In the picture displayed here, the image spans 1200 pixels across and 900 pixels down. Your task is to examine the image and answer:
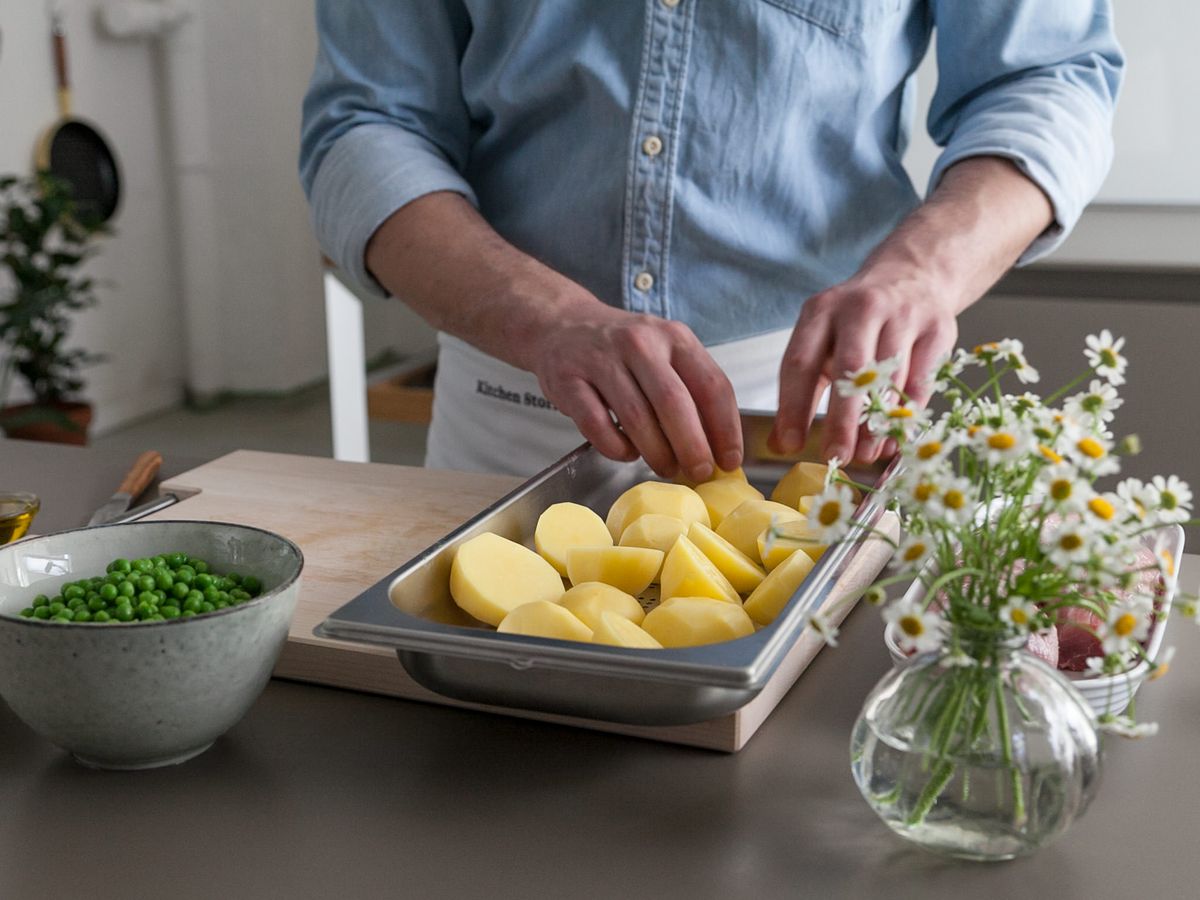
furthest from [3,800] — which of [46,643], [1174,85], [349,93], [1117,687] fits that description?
[1174,85]

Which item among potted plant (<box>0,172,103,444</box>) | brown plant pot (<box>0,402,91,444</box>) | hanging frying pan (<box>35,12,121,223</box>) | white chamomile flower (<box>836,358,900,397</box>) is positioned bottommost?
brown plant pot (<box>0,402,91,444</box>)

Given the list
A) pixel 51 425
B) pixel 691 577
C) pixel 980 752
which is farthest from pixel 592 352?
pixel 51 425

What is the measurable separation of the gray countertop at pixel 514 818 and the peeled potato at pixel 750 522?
0.13 metres

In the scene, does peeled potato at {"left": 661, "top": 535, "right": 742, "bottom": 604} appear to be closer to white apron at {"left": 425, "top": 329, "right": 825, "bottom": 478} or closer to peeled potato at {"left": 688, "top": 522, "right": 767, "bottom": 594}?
peeled potato at {"left": 688, "top": 522, "right": 767, "bottom": 594}

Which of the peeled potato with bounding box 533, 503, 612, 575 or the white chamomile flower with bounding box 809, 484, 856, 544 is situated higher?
the white chamomile flower with bounding box 809, 484, 856, 544

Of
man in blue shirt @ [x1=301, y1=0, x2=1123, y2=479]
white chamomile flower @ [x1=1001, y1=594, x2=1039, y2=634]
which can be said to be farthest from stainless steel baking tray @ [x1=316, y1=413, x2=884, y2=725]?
man in blue shirt @ [x1=301, y1=0, x2=1123, y2=479]

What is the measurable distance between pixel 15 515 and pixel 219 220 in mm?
3632

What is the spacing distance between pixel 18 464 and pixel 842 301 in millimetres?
876

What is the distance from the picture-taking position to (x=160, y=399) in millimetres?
4488

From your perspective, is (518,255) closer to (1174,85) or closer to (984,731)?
(984,731)

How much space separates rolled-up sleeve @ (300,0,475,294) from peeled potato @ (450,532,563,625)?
1.71ft

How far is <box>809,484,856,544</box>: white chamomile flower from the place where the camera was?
568 mm

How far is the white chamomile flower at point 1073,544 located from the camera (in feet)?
1.75

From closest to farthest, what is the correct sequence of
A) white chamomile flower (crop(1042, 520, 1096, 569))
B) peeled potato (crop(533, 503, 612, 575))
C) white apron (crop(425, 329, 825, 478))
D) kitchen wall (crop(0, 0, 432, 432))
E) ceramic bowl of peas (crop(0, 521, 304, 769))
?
white chamomile flower (crop(1042, 520, 1096, 569)), ceramic bowl of peas (crop(0, 521, 304, 769)), peeled potato (crop(533, 503, 612, 575)), white apron (crop(425, 329, 825, 478)), kitchen wall (crop(0, 0, 432, 432))
